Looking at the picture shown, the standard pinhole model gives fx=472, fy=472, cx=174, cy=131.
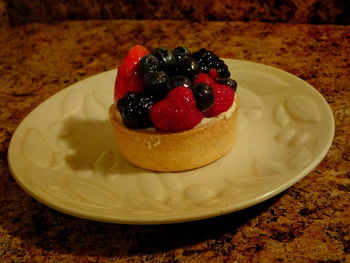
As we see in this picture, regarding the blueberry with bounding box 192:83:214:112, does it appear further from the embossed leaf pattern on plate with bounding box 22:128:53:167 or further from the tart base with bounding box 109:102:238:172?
the embossed leaf pattern on plate with bounding box 22:128:53:167

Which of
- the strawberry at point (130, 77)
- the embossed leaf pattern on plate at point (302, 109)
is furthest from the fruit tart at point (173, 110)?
the embossed leaf pattern on plate at point (302, 109)

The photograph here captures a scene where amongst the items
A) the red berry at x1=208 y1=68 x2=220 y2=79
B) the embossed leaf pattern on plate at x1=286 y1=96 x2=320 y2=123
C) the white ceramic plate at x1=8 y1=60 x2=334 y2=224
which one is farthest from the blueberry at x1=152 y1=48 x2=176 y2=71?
the embossed leaf pattern on plate at x1=286 y1=96 x2=320 y2=123

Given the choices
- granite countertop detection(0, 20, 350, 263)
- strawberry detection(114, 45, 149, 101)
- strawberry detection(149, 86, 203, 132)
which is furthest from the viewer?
strawberry detection(114, 45, 149, 101)

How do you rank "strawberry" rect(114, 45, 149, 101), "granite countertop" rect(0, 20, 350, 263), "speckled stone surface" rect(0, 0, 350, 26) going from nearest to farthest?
"granite countertop" rect(0, 20, 350, 263) < "strawberry" rect(114, 45, 149, 101) < "speckled stone surface" rect(0, 0, 350, 26)

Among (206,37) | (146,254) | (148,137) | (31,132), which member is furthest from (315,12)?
(146,254)

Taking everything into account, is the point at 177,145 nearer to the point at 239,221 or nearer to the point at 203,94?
the point at 203,94

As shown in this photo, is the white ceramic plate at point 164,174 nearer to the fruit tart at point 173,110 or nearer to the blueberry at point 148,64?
the fruit tart at point 173,110
